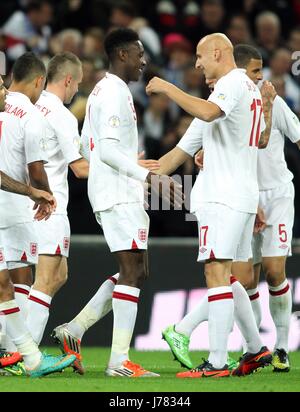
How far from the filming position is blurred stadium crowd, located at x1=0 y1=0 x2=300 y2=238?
518 inches

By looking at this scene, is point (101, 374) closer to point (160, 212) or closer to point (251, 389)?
point (251, 389)

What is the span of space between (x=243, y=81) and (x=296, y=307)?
3.66 m

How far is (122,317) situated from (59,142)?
149cm

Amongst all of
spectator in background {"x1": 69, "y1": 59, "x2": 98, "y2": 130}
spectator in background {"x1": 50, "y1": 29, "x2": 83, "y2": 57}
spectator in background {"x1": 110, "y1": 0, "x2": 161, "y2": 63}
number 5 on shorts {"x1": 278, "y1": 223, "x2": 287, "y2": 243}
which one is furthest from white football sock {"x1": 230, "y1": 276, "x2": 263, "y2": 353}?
spectator in background {"x1": 110, "y1": 0, "x2": 161, "y2": 63}

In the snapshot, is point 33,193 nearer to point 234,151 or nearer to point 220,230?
point 220,230

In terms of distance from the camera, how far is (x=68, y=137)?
9.02 meters

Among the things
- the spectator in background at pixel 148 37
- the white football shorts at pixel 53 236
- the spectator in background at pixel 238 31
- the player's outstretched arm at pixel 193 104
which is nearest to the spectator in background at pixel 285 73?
the spectator in background at pixel 238 31

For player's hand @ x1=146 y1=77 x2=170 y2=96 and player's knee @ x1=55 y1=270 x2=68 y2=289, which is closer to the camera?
player's hand @ x1=146 y1=77 x2=170 y2=96

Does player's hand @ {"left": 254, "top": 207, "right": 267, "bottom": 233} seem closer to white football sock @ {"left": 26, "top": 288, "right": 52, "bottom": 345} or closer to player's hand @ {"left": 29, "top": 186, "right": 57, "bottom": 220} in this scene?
white football sock @ {"left": 26, "top": 288, "right": 52, "bottom": 345}

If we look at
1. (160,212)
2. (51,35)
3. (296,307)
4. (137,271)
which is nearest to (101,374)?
(137,271)

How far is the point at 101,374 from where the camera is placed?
8750 mm

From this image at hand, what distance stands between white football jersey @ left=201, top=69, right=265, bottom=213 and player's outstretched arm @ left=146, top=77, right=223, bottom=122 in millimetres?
182

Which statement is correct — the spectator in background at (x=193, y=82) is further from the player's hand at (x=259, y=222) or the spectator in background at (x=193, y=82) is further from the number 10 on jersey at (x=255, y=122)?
the number 10 on jersey at (x=255, y=122)

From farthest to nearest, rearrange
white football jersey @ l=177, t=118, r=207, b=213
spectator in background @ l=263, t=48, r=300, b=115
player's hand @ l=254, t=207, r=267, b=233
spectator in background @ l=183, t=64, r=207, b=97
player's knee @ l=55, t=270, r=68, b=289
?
spectator in background @ l=183, t=64, r=207, b=97
spectator in background @ l=263, t=48, r=300, b=115
player's hand @ l=254, t=207, r=267, b=233
player's knee @ l=55, t=270, r=68, b=289
white football jersey @ l=177, t=118, r=207, b=213
